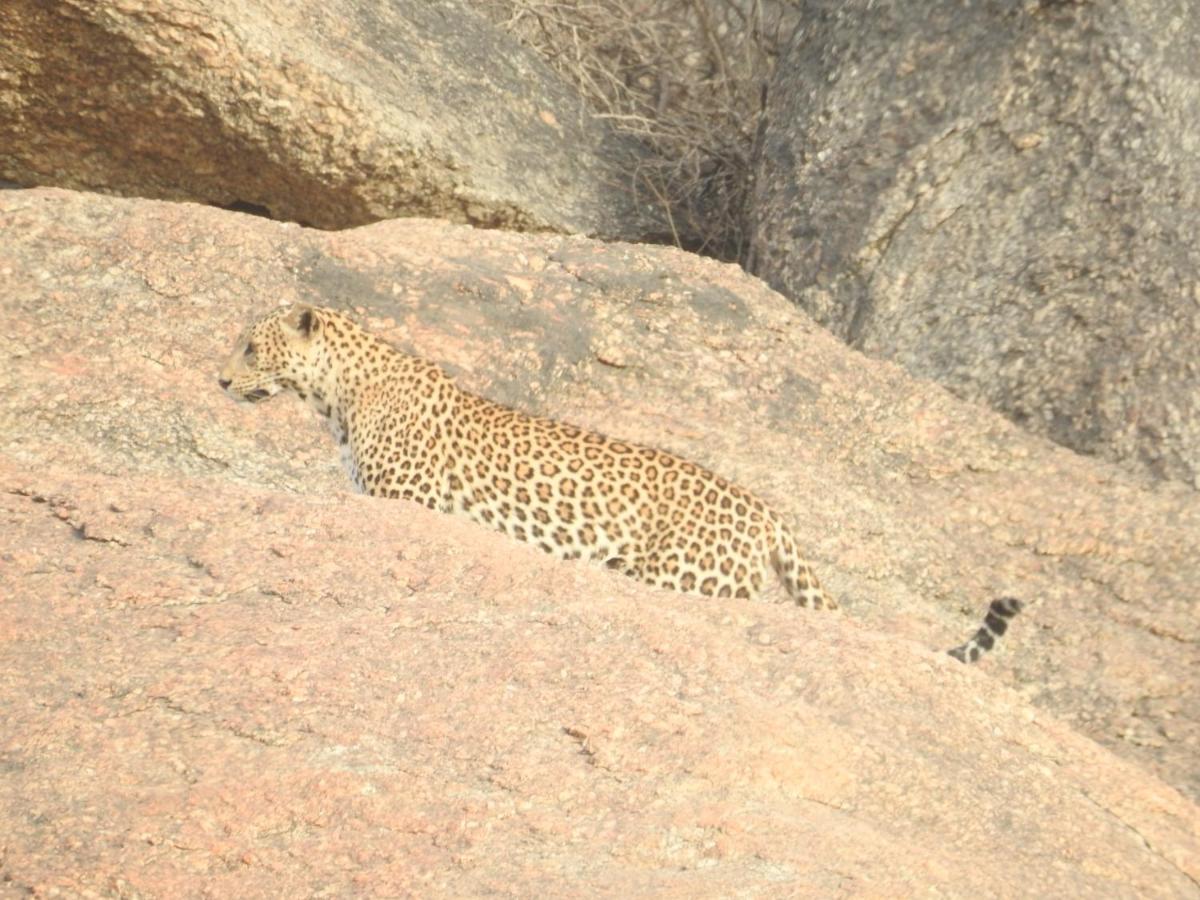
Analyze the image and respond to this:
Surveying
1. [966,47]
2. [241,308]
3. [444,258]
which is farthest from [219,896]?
[966,47]

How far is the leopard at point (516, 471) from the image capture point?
29.5 ft

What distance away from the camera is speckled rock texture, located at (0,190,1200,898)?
5.23 m

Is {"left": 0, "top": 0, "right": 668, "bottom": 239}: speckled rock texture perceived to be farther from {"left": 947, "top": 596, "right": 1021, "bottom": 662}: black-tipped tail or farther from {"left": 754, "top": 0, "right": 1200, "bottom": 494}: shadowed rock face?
{"left": 947, "top": 596, "right": 1021, "bottom": 662}: black-tipped tail

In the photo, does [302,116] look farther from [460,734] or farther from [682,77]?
[460,734]

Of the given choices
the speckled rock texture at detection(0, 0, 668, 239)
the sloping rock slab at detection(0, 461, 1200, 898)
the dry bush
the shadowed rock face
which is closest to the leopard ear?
the sloping rock slab at detection(0, 461, 1200, 898)

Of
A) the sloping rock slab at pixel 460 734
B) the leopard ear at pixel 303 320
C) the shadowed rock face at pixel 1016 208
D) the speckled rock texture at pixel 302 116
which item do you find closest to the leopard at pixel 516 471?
the leopard ear at pixel 303 320

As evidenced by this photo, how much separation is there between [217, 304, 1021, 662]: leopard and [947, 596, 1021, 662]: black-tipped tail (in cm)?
19

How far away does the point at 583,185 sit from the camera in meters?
13.0

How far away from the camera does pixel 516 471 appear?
9266 mm

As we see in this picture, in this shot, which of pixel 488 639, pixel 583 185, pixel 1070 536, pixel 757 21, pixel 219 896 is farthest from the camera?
pixel 757 21

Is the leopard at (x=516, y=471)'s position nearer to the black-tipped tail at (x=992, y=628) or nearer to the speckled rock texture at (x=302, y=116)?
the black-tipped tail at (x=992, y=628)

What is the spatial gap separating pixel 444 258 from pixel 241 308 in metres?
1.35

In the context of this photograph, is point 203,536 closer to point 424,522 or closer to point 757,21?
point 424,522

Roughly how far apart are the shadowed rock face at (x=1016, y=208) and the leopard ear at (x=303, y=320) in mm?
3428
